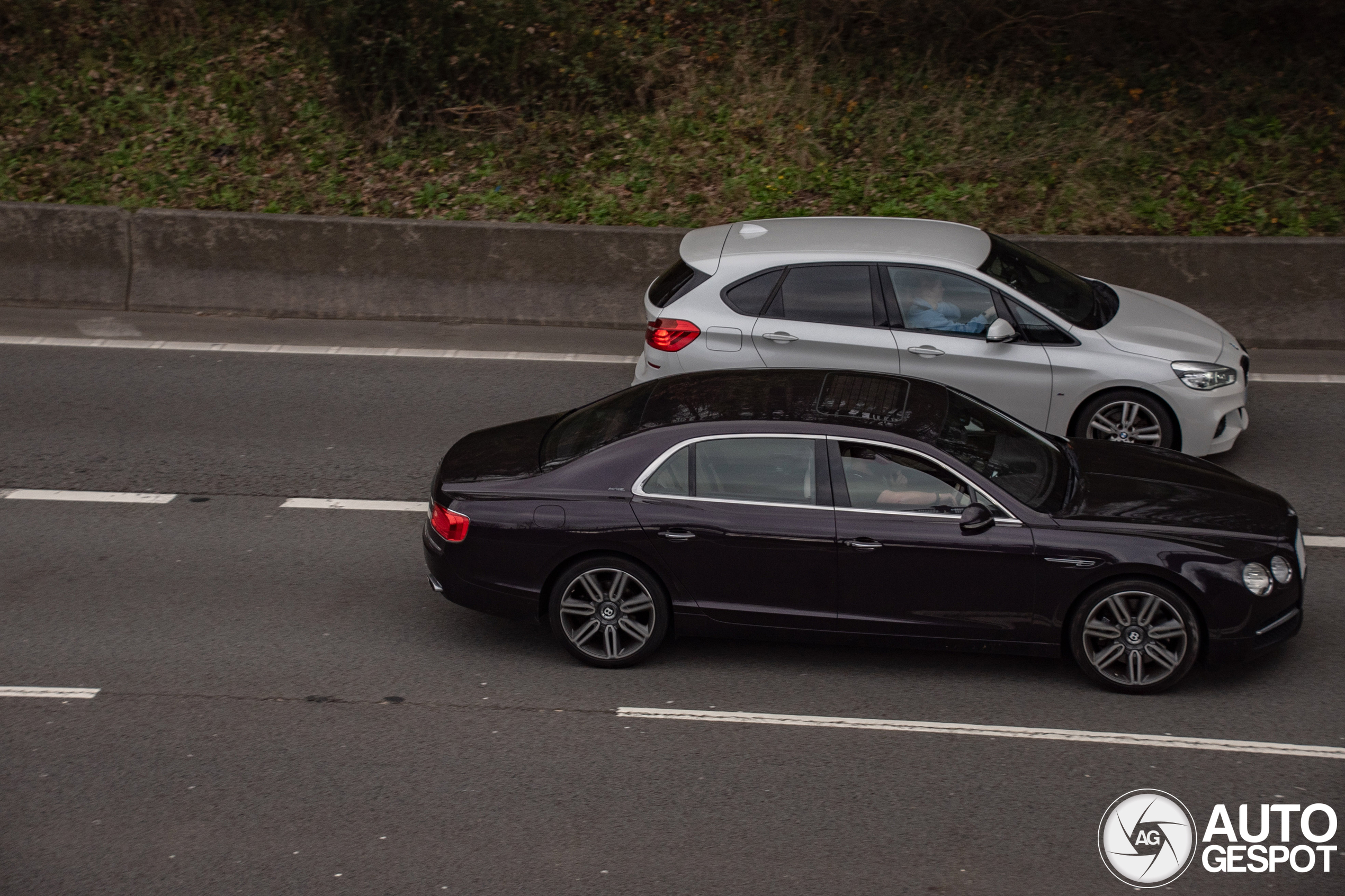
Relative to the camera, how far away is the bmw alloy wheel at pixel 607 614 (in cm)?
707

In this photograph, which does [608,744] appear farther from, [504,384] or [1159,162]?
[1159,162]

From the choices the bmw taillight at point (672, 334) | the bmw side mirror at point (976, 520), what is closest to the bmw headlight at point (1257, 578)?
the bmw side mirror at point (976, 520)

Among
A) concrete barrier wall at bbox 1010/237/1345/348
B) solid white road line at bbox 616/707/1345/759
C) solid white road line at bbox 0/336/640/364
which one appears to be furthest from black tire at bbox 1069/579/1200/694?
concrete barrier wall at bbox 1010/237/1345/348

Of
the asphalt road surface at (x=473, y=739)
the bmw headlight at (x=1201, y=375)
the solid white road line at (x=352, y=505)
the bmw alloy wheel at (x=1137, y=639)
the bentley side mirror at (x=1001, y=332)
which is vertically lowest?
the asphalt road surface at (x=473, y=739)

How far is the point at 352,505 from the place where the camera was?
9.27 meters

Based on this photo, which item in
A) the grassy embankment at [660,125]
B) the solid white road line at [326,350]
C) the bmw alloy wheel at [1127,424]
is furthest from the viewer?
the grassy embankment at [660,125]

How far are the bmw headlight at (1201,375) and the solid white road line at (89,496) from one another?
7.27 m

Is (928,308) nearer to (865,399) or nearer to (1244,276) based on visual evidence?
(865,399)

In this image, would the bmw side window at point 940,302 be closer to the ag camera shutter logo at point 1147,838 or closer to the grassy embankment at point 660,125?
the ag camera shutter logo at point 1147,838

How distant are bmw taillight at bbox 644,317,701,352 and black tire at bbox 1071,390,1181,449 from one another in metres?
2.89

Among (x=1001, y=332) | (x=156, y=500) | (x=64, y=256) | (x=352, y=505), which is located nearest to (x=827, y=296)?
(x=1001, y=332)

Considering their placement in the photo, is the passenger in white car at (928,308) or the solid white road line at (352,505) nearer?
the solid white road line at (352,505)

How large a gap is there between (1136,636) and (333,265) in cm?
978

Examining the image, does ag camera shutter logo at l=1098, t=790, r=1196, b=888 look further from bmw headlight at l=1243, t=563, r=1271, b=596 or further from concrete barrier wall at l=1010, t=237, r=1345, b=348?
concrete barrier wall at l=1010, t=237, r=1345, b=348
